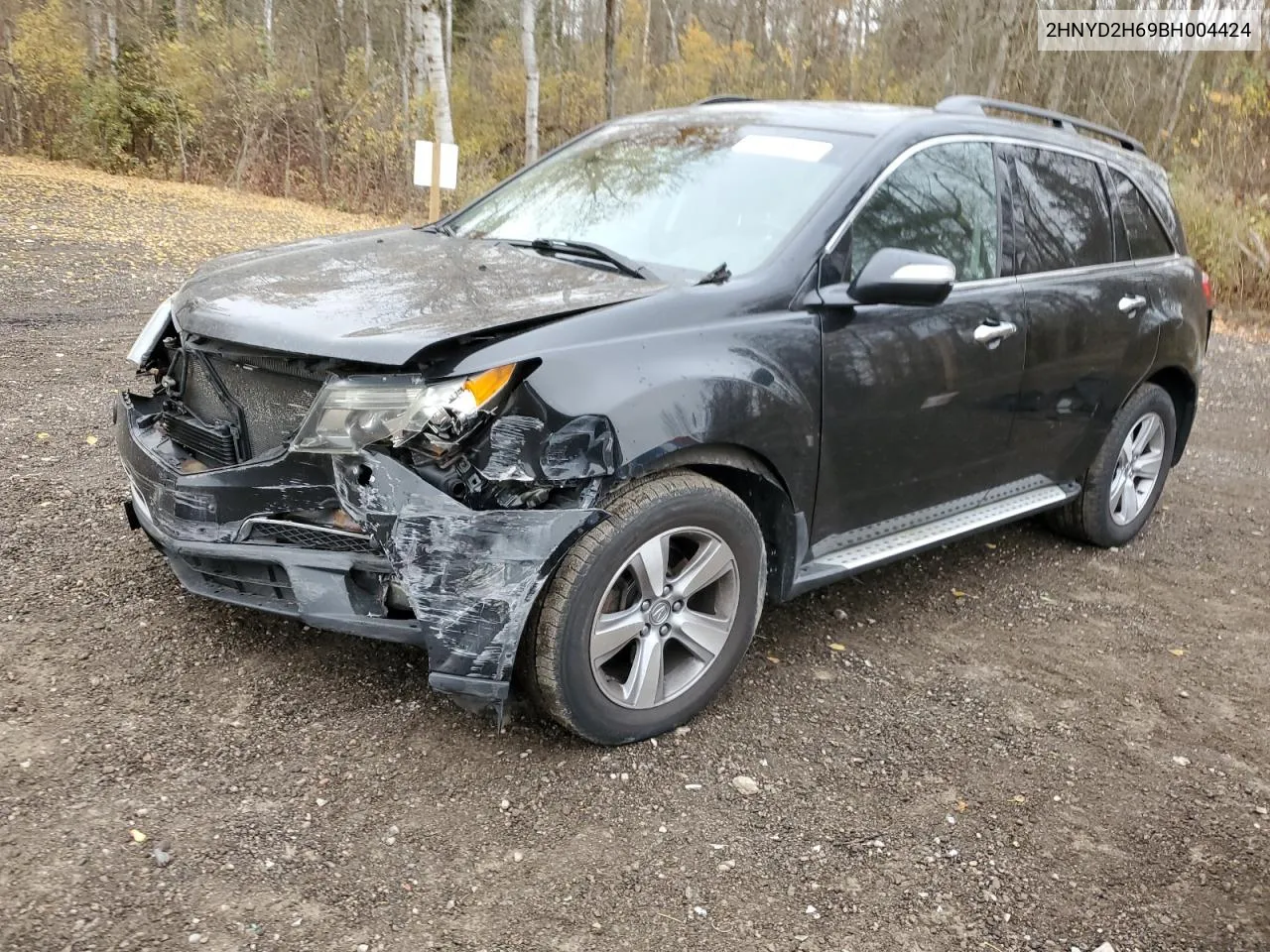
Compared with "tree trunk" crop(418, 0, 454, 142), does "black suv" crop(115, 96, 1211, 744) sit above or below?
below

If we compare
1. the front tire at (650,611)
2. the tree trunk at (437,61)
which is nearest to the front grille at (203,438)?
the front tire at (650,611)

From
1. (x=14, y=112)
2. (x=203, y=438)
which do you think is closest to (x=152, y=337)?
(x=203, y=438)

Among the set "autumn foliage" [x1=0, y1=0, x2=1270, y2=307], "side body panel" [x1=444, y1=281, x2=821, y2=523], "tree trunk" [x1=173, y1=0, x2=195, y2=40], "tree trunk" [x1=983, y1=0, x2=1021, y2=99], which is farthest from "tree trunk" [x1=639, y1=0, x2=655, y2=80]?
"side body panel" [x1=444, y1=281, x2=821, y2=523]

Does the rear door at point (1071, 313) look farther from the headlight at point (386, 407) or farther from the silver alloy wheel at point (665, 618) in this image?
the headlight at point (386, 407)

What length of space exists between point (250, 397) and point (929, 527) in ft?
8.02

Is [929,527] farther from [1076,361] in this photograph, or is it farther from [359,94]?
[359,94]

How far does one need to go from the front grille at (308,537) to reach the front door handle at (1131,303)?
133 inches

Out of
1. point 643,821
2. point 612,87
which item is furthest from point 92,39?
point 643,821

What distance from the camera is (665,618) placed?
10.3 ft

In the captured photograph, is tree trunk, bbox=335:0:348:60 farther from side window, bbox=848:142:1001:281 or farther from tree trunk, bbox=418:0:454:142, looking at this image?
side window, bbox=848:142:1001:281

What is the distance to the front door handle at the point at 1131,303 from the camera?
4516mm

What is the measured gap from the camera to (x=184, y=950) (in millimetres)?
2271

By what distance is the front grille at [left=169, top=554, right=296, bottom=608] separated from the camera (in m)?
2.93

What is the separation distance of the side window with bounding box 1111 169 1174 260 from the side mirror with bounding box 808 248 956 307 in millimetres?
1887
